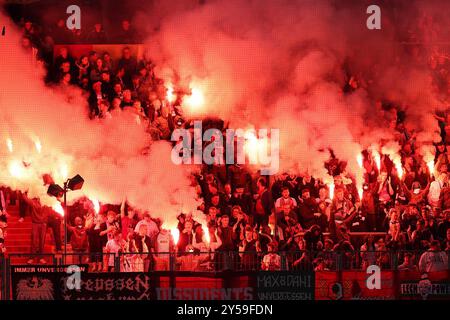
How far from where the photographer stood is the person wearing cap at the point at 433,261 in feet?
46.4

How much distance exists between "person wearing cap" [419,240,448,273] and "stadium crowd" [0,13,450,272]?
1 cm

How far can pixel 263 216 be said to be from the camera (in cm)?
1543

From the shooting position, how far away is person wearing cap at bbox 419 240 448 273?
1413cm

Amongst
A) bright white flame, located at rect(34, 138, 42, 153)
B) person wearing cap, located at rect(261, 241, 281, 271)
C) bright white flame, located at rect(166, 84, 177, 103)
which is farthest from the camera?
bright white flame, located at rect(166, 84, 177, 103)

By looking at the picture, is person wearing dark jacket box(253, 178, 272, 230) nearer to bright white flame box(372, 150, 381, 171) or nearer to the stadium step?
bright white flame box(372, 150, 381, 171)

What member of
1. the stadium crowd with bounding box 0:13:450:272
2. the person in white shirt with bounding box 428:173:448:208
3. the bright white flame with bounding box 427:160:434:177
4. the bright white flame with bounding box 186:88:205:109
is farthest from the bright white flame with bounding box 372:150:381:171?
the bright white flame with bounding box 186:88:205:109

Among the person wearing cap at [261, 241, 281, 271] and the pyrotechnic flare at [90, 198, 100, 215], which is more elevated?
the pyrotechnic flare at [90, 198, 100, 215]

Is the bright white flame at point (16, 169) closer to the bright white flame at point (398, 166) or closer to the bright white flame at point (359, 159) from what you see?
the bright white flame at point (359, 159)

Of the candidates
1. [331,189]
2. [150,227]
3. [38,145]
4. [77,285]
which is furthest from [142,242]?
[331,189]


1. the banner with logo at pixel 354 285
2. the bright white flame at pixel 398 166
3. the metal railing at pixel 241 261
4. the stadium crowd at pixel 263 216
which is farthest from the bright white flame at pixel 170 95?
the banner with logo at pixel 354 285

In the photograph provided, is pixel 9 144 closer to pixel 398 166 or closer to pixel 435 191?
pixel 398 166

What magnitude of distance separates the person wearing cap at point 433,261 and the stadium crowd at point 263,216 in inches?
0.5

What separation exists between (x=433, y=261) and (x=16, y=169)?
19.7ft
